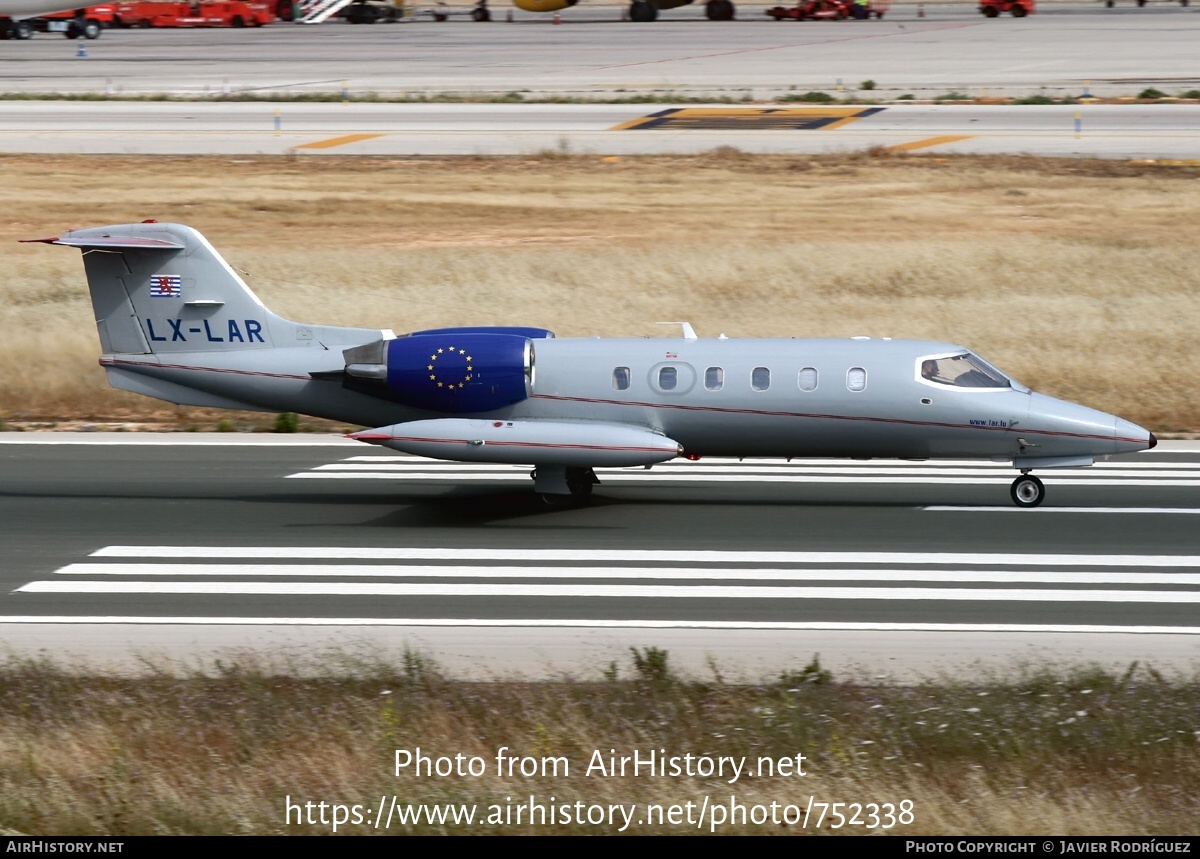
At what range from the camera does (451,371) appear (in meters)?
21.2

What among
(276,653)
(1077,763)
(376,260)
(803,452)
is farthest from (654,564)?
(376,260)

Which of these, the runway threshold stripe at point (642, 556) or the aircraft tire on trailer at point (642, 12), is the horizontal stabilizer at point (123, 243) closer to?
the runway threshold stripe at point (642, 556)

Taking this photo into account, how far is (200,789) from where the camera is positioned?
11.2 meters

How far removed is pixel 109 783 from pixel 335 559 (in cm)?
819

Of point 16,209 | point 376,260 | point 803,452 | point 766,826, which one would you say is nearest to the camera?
point 766,826

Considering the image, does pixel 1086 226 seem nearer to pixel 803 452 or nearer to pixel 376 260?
pixel 376 260

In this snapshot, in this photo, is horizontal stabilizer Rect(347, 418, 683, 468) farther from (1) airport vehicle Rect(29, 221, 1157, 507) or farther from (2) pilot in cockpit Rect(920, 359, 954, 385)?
(2) pilot in cockpit Rect(920, 359, 954, 385)

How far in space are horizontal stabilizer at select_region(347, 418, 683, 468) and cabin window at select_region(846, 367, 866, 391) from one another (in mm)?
2458

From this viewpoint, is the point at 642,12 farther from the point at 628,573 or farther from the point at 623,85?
the point at 628,573

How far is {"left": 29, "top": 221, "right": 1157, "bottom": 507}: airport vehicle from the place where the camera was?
816 inches

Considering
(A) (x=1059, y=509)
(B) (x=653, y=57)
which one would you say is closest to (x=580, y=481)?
(A) (x=1059, y=509)

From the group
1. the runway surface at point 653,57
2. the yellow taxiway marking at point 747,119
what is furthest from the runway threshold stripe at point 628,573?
the runway surface at point 653,57

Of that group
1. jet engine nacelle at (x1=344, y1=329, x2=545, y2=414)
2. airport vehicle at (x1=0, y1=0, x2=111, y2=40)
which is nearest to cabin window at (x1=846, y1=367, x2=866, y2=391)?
jet engine nacelle at (x1=344, y1=329, x2=545, y2=414)

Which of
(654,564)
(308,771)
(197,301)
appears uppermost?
(197,301)
